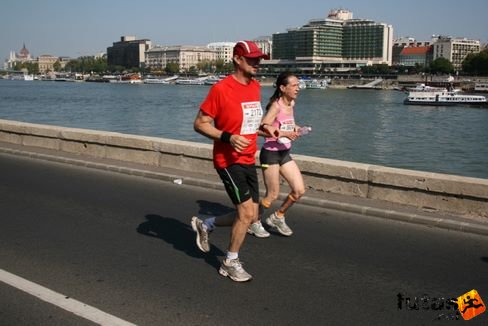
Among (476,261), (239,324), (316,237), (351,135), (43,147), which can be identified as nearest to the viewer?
(239,324)

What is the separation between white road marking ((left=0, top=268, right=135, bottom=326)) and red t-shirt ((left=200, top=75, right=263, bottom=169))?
4.81ft

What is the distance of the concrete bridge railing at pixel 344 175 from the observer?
23.8 ft

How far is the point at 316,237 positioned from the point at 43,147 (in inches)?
355

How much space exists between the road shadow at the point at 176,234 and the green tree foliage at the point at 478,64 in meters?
163

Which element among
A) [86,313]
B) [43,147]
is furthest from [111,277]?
[43,147]

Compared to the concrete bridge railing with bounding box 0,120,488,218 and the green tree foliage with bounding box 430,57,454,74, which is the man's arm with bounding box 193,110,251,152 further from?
the green tree foliage with bounding box 430,57,454,74

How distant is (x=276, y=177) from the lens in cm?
640

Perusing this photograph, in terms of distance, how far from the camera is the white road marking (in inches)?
162

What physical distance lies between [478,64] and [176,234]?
166 meters

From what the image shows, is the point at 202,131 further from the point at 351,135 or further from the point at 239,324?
the point at 351,135

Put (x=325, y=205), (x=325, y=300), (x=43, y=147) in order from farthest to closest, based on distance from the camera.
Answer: (x=43, y=147) → (x=325, y=205) → (x=325, y=300)

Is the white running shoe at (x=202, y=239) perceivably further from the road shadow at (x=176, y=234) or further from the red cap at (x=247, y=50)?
the red cap at (x=247, y=50)

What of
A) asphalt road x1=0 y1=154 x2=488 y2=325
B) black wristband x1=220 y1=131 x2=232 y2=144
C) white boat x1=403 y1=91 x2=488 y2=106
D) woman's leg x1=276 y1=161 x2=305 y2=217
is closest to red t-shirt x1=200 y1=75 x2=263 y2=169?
black wristband x1=220 y1=131 x2=232 y2=144

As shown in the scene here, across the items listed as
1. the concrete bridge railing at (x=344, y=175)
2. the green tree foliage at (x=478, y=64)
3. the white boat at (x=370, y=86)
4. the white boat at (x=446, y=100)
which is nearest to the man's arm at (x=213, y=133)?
the concrete bridge railing at (x=344, y=175)
